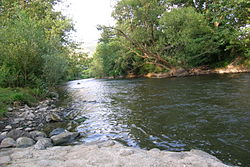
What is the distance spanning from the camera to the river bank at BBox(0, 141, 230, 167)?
316 cm

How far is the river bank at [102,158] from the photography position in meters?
3.16

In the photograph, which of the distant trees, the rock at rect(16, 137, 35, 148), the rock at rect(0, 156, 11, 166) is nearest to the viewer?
Result: the rock at rect(0, 156, 11, 166)

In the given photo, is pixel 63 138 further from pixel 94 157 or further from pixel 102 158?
pixel 102 158

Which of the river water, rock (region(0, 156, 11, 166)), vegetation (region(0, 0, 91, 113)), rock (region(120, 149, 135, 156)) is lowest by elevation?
the river water

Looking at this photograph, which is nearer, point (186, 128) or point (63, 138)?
point (63, 138)

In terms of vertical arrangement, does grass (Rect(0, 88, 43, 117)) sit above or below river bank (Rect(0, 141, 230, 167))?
above

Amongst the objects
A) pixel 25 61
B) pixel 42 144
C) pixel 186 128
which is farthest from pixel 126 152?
pixel 25 61

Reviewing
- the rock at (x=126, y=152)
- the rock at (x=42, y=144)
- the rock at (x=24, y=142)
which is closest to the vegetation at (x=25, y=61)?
the rock at (x=24, y=142)

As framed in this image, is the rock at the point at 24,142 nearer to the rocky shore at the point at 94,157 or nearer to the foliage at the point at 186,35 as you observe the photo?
the rocky shore at the point at 94,157

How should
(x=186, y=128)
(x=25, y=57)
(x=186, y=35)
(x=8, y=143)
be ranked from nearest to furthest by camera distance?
(x=8, y=143) < (x=186, y=128) < (x=25, y=57) < (x=186, y=35)

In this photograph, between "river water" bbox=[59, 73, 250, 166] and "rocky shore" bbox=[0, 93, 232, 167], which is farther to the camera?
"river water" bbox=[59, 73, 250, 166]

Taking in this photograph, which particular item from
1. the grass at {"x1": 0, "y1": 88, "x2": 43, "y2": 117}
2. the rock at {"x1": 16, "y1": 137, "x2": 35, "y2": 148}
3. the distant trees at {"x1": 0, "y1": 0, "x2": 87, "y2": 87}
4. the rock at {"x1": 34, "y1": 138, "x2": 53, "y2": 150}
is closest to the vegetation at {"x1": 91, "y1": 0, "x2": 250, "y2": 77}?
the distant trees at {"x1": 0, "y1": 0, "x2": 87, "y2": 87}

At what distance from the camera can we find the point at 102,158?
3.48 m

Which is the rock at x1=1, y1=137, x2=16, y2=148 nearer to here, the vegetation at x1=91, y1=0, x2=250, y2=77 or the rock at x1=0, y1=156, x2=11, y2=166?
the rock at x1=0, y1=156, x2=11, y2=166
